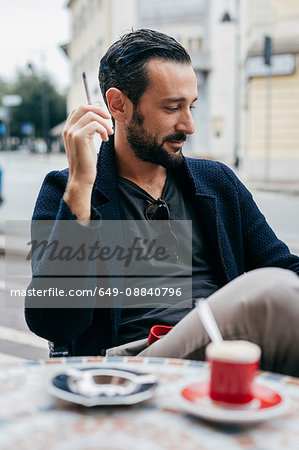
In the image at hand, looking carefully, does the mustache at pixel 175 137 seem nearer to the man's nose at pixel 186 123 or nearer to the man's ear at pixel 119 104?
the man's nose at pixel 186 123

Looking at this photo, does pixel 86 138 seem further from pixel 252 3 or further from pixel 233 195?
pixel 252 3

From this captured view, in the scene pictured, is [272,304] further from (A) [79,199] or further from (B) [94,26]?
(B) [94,26]

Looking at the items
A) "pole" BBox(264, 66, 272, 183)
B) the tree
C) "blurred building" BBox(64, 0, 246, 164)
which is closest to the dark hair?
"pole" BBox(264, 66, 272, 183)

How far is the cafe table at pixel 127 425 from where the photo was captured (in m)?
1.03

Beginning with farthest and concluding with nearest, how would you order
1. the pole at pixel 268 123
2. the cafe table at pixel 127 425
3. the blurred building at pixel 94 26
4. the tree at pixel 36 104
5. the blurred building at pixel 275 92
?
the tree at pixel 36 104, the blurred building at pixel 94 26, the blurred building at pixel 275 92, the pole at pixel 268 123, the cafe table at pixel 127 425

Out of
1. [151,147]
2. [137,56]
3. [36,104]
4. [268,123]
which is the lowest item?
[36,104]

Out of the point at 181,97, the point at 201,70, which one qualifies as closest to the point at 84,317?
the point at 181,97

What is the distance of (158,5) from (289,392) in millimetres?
37137

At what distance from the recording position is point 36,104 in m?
64.1

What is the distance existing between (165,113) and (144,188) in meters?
0.28

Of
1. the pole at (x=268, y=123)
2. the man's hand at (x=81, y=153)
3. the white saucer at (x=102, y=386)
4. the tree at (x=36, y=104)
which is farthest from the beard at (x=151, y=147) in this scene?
the tree at (x=36, y=104)

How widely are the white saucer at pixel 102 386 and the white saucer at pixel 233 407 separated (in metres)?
0.08

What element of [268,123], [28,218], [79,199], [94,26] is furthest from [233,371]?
[94,26]

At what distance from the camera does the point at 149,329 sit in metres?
2.06
